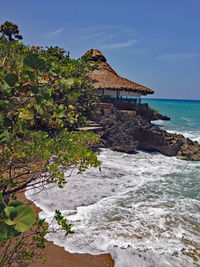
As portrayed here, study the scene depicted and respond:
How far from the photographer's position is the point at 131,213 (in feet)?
22.1

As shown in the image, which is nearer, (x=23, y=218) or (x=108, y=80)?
(x=23, y=218)

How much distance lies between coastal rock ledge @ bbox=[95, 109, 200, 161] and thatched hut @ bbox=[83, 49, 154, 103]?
3.91 metres

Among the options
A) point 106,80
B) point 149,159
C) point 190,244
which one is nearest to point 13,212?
point 190,244

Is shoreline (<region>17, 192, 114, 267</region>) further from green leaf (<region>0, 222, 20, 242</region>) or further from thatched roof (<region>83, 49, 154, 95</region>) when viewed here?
thatched roof (<region>83, 49, 154, 95</region>)

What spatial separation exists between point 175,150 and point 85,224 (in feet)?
36.6

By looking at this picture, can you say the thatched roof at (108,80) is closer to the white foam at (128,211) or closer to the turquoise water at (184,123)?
the turquoise water at (184,123)

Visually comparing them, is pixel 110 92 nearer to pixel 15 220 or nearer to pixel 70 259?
pixel 70 259

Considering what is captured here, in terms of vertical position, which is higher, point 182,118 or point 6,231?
point 6,231

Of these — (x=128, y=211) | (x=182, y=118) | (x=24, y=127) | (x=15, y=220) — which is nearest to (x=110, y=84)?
(x=128, y=211)

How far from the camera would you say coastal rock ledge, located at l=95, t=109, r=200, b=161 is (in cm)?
1473

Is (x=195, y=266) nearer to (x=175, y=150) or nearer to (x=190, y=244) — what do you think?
(x=190, y=244)

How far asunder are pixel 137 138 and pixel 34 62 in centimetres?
1482

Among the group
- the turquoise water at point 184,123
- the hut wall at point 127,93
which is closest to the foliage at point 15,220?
the hut wall at point 127,93

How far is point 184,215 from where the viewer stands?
6832 mm
